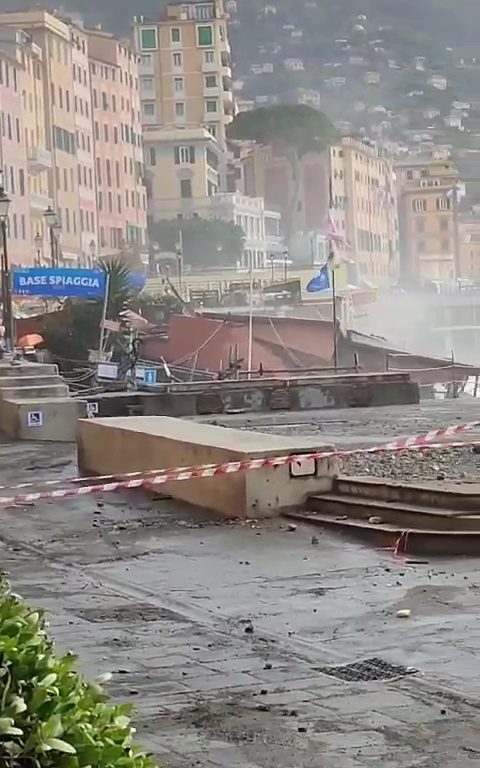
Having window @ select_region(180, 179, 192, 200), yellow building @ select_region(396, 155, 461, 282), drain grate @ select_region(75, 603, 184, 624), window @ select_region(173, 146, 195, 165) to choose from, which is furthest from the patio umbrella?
yellow building @ select_region(396, 155, 461, 282)

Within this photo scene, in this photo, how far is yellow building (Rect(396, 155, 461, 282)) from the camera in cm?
13250

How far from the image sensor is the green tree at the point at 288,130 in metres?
120

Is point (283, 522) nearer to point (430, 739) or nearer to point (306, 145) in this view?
point (430, 739)

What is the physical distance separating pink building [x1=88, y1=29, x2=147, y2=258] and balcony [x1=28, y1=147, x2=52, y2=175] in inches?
484

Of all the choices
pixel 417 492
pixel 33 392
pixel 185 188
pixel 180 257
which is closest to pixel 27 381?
pixel 33 392

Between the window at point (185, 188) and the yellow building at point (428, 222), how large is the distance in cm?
2851

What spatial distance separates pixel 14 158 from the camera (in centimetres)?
7406

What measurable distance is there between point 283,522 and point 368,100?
14086cm

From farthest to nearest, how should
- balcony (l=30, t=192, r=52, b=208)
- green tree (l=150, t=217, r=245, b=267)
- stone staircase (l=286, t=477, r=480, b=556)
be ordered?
green tree (l=150, t=217, r=245, b=267), balcony (l=30, t=192, r=52, b=208), stone staircase (l=286, t=477, r=480, b=556)

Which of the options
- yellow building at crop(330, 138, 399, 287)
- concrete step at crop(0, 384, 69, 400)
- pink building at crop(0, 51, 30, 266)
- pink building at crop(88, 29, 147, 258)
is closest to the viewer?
concrete step at crop(0, 384, 69, 400)

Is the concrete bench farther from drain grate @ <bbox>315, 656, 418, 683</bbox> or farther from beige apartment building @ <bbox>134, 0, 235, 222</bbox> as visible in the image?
beige apartment building @ <bbox>134, 0, 235, 222</bbox>

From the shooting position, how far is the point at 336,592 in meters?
8.35

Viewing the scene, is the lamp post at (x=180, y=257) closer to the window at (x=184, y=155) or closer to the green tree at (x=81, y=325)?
the window at (x=184, y=155)

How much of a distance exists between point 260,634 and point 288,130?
117m
